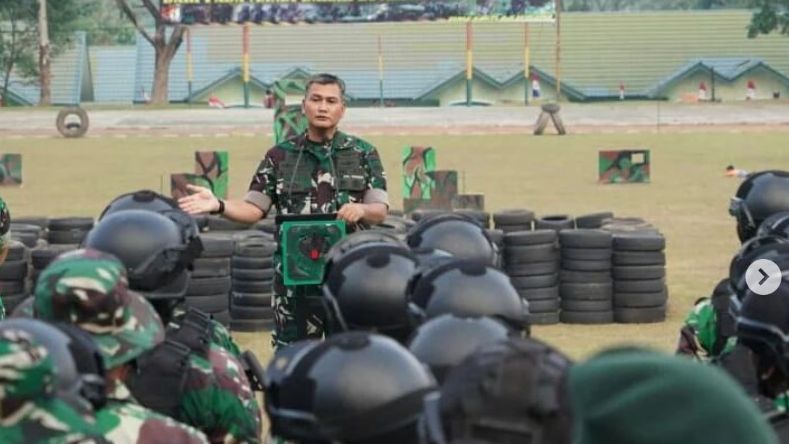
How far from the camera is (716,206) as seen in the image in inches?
997

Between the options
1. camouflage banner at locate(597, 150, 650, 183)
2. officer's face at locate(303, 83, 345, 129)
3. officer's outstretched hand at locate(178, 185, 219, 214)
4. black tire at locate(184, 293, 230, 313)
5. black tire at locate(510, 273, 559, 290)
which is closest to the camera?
officer's outstretched hand at locate(178, 185, 219, 214)

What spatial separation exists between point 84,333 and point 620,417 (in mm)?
1888

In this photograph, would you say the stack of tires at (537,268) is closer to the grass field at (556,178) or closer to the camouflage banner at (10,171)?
the grass field at (556,178)

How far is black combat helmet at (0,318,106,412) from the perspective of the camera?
3.56 metres

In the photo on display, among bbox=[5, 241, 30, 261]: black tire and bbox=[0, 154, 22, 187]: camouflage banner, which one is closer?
bbox=[5, 241, 30, 261]: black tire

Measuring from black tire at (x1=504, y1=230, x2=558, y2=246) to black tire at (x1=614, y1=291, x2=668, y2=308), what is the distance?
74 centimetres

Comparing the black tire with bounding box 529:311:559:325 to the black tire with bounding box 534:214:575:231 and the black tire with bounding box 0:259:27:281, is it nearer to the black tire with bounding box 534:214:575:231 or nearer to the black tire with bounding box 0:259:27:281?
the black tire with bounding box 534:214:575:231

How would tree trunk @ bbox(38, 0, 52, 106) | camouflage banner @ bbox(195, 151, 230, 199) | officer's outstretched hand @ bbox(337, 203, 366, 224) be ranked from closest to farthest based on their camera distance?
1. officer's outstretched hand @ bbox(337, 203, 366, 224)
2. camouflage banner @ bbox(195, 151, 230, 199)
3. tree trunk @ bbox(38, 0, 52, 106)

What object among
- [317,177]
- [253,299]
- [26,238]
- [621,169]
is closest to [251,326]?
[253,299]

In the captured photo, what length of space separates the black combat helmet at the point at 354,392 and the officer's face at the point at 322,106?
5022 mm

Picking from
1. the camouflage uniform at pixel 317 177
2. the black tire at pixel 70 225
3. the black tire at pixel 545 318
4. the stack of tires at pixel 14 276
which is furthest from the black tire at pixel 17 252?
the camouflage uniform at pixel 317 177

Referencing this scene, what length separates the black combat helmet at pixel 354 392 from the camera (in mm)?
3264

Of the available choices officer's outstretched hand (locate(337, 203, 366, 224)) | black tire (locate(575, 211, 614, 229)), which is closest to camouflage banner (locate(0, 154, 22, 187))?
black tire (locate(575, 211, 614, 229))

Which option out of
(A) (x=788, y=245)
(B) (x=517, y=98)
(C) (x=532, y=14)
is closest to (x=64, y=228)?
(A) (x=788, y=245)
